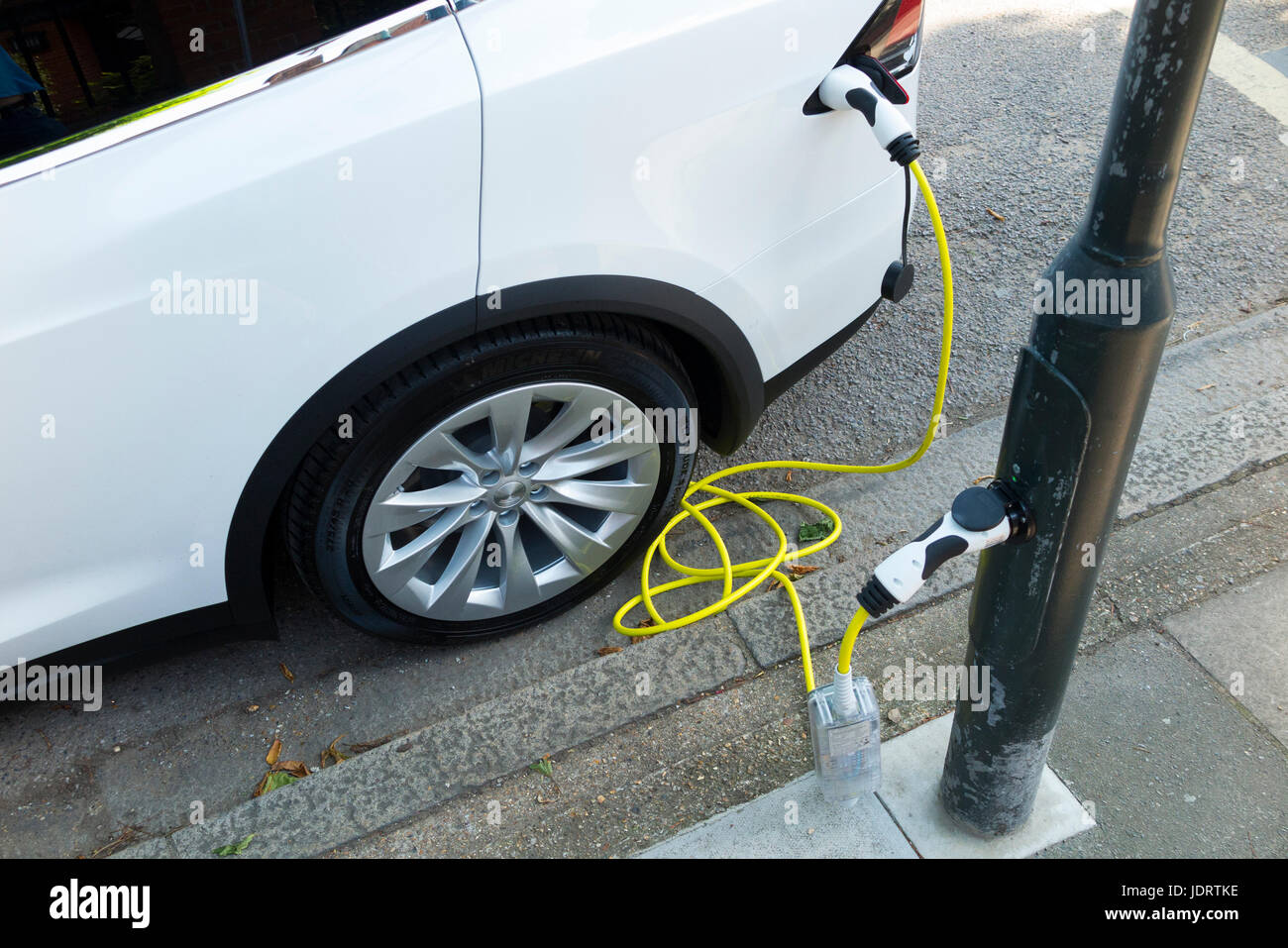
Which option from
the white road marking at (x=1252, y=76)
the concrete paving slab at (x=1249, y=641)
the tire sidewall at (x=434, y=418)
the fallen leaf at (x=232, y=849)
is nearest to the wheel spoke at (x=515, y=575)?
the tire sidewall at (x=434, y=418)

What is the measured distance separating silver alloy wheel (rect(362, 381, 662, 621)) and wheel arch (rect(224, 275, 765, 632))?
0.63 ft

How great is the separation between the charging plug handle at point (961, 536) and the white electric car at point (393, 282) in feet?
2.86

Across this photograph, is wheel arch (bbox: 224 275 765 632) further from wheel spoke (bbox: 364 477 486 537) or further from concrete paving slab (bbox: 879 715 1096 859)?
concrete paving slab (bbox: 879 715 1096 859)

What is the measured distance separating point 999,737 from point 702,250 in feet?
3.74

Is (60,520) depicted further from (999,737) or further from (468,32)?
(999,737)

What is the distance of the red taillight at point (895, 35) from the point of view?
7.55 ft

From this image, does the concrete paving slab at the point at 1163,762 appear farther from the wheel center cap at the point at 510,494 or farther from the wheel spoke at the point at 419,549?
the wheel spoke at the point at 419,549

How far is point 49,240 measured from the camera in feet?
5.83

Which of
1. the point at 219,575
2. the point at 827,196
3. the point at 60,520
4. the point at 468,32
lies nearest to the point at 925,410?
the point at 827,196

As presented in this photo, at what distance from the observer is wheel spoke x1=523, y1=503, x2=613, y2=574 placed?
2.42m
